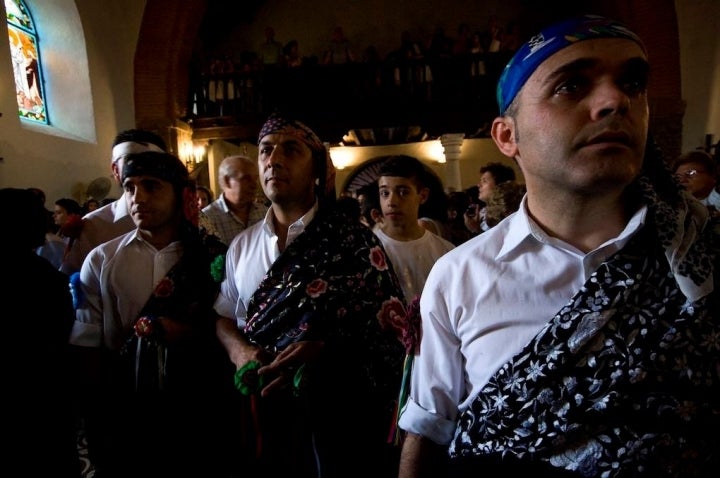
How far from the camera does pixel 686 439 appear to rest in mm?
839

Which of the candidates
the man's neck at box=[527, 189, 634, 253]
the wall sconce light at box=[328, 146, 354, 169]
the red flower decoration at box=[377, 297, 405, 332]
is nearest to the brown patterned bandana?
the red flower decoration at box=[377, 297, 405, 332]

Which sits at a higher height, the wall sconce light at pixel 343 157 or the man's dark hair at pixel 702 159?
the man's dark hair at pixel 702 159

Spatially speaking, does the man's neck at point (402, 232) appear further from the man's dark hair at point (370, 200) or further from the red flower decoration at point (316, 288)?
the red flower decoration at point (316, 288)

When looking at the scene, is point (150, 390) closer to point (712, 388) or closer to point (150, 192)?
point (150, 192)

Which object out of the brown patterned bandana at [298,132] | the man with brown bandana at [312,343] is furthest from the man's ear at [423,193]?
the man with brown bandana at [312,343]

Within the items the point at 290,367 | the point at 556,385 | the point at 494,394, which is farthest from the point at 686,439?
the point at 290,367

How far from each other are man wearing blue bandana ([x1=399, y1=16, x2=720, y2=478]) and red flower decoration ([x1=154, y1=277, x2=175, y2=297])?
1137 mm

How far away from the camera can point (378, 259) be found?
1.91m

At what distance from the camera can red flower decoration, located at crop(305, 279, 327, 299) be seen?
5.69 feet

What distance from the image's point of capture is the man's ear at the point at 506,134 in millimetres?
1155

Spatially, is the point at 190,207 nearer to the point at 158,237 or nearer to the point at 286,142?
the point at 158,237

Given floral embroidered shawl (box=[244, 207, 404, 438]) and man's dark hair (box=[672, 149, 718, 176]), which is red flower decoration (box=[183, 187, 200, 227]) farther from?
man's dark hair (box=[672, 149, 718, 176])

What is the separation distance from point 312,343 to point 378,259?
45 cm

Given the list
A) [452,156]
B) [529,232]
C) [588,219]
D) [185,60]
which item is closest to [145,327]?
[529,232]
